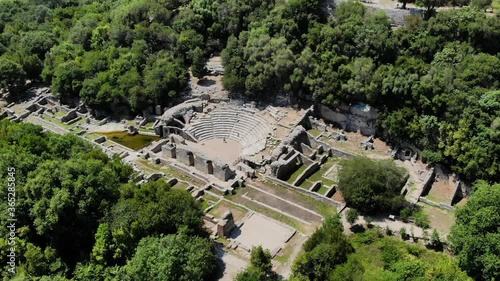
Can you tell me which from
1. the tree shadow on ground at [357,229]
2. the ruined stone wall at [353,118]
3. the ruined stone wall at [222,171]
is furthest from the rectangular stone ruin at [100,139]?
the tree shadow on ground at [357,229]

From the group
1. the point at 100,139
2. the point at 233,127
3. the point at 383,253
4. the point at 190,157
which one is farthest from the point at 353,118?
the point at 100,139

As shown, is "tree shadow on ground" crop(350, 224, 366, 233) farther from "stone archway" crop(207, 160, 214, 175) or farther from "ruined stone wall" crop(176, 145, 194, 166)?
"ruined stone wall" crop(176, 145, 194, 166)

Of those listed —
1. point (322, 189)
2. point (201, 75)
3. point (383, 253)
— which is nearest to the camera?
point (383, 253)

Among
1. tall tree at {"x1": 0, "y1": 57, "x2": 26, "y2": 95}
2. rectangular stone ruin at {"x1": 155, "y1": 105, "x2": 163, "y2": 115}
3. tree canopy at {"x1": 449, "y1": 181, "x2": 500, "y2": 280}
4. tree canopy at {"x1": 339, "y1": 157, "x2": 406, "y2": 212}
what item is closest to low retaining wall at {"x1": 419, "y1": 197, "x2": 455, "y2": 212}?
tree canopy at {"x1": 339, "y1": 157, "x2": 406, "y2": 212}

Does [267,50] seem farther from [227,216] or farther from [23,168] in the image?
[23,168]

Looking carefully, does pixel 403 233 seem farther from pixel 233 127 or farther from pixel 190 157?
pixel 233 127

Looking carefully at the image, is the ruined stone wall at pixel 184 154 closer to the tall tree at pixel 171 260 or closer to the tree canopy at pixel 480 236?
the tall tree at pixel 171 260
